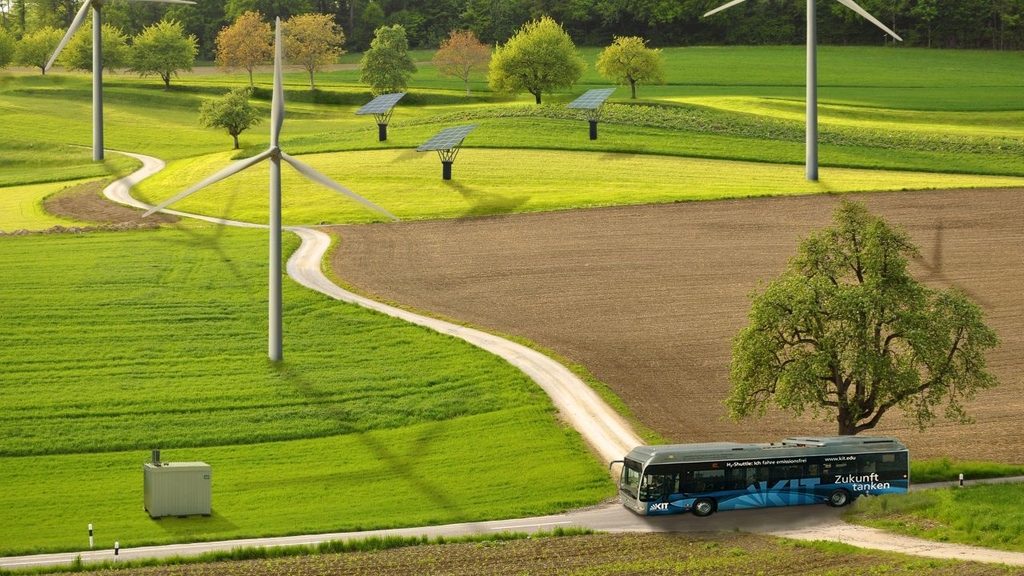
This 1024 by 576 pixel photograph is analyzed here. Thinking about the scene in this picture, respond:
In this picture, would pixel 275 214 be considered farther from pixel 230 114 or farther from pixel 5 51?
pixel 5 51

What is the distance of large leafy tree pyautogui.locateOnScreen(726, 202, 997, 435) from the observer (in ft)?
171

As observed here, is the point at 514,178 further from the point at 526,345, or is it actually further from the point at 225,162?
the point at 526,345

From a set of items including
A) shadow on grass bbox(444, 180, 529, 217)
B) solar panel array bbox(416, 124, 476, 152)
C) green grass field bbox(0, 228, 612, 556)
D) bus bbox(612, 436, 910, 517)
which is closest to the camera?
bus bbox(612, 436, 910, 517)

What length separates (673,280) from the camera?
8006cm

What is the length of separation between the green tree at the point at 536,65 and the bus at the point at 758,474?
10120 centimetres

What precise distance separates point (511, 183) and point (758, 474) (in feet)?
208

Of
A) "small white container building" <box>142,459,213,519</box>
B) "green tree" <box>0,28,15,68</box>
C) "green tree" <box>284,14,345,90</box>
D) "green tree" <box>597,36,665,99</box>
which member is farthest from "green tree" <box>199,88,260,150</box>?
"small white container building" <box>142,459,213,519</box>

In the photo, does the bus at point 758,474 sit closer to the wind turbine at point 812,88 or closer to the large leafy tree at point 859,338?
the large leafy tree at point 859,338

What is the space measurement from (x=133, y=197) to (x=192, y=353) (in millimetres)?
49562

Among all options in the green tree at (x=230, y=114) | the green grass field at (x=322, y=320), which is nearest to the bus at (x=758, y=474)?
the green grass field at (x=322, y=320)

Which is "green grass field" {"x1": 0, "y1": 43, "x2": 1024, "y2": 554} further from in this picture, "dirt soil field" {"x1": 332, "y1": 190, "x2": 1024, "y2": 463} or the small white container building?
"dirt soil field" {"x1": 332, "y1": 190, "x2": 1024, "y2": 463}

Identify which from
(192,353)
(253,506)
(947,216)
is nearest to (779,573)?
(253,506)

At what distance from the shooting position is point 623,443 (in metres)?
55.5

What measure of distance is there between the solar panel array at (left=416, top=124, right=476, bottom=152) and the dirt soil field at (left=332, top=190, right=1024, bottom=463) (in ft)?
50.0
